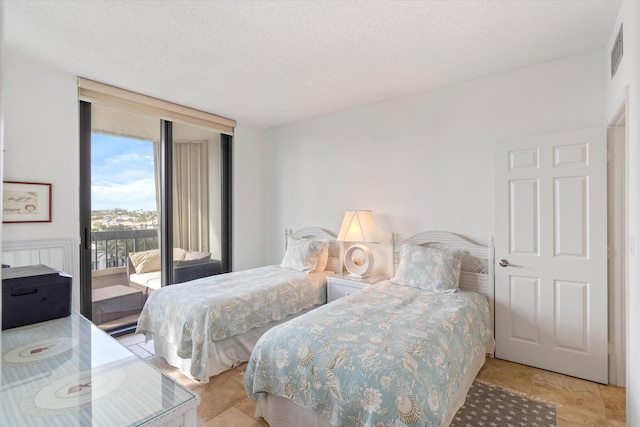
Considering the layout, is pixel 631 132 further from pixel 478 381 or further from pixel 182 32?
pixel 182 32

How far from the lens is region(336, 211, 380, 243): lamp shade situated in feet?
11.6

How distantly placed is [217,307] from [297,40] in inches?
82.4

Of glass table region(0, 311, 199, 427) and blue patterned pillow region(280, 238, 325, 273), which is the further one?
blue patterned pillow region(280, 238, 325, 273)

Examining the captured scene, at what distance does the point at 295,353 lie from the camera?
6.23 ft

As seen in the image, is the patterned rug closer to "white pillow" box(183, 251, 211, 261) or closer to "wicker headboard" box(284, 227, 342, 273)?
"wicker headboard" box(284, 227, 342, 273)

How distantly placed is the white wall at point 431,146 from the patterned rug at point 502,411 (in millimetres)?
1293

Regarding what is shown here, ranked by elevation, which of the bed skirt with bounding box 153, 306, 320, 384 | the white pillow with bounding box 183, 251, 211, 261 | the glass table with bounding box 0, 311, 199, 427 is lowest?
the bed skirt with bounding box 153, 306, 320, 384

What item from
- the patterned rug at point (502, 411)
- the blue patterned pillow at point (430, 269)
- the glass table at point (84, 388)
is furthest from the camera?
the blue patterned pillow at point (430, 269)

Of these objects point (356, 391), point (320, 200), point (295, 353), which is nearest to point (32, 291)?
point (295, 353)

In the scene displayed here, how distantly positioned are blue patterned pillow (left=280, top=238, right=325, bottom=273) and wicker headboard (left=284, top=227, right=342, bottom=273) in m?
0.18

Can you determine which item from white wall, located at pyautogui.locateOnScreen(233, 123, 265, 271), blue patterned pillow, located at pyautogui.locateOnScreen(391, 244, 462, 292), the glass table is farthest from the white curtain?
the glass table

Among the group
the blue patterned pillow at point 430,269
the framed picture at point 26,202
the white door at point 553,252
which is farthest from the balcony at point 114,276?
the white door at point 553,252

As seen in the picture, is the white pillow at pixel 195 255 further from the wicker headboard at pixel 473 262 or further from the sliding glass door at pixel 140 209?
the wicker headboard at pixel 473 262

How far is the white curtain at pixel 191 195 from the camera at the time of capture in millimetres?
3953
